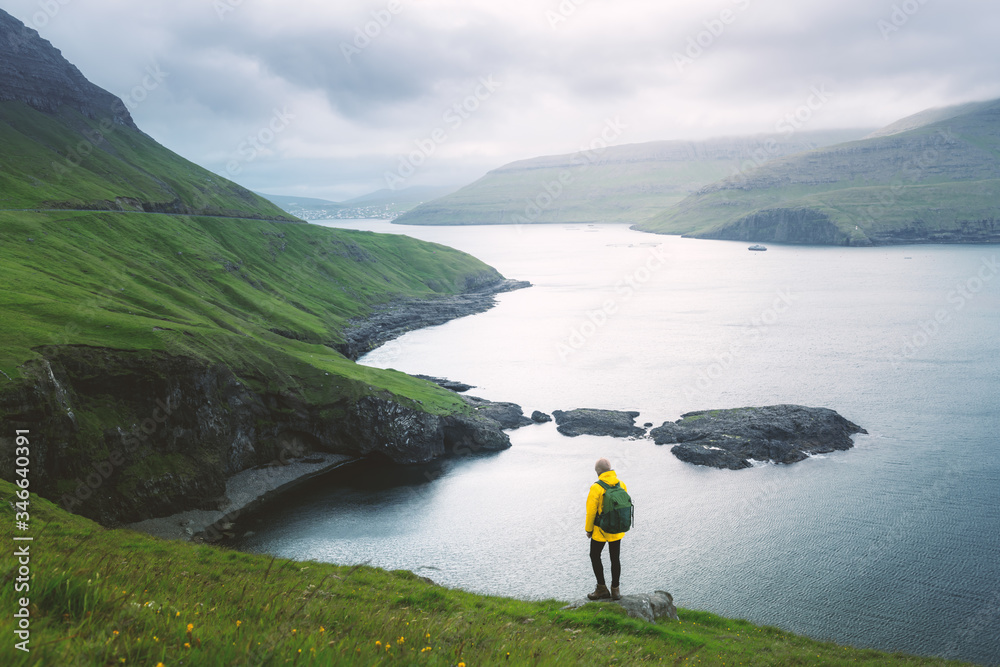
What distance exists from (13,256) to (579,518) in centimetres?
7413

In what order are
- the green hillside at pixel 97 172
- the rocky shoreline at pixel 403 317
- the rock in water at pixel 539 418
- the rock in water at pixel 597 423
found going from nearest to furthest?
1. the rock in water at pixel 597 423
2. the rock in water at pixel 539 418
3. the green hillside at pixel 97 172
4. the rocky shoreline at pixel 403 317

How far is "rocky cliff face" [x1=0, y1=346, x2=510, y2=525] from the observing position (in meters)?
42.2

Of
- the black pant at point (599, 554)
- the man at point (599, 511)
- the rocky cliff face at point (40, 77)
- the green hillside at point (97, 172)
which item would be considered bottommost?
the black pant at point (599, 554)

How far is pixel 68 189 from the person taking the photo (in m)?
116

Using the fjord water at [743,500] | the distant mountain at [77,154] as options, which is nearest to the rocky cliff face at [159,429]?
the fjord water at [743,500]

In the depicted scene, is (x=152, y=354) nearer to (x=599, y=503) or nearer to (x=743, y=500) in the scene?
(x=599, y=503)

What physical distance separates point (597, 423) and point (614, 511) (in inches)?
2411

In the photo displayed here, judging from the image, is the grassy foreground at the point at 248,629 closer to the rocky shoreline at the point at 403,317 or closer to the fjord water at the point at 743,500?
the fjord water at the point at 743,500

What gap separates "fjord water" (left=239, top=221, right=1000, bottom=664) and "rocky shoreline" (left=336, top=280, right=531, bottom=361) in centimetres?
644

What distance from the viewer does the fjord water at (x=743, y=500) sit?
138ft

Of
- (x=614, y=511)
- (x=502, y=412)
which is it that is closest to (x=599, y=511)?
(x=614, y=511)

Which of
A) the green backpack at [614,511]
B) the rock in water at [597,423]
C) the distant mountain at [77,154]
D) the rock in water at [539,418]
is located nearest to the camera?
the green backpack at [614,511]

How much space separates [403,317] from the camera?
149m

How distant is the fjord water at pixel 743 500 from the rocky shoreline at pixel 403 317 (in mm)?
6438
